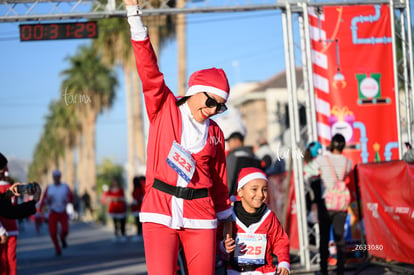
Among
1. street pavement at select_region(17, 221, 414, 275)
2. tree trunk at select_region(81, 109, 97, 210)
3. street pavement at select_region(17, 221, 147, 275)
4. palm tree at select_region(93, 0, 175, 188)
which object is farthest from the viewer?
tree trunk at select_region(81, 109, 97, 210)

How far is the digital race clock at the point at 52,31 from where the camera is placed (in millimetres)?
10656

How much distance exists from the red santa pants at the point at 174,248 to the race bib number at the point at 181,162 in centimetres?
34

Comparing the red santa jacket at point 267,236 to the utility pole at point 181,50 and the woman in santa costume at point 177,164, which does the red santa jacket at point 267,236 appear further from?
the utility pole at point 181,50

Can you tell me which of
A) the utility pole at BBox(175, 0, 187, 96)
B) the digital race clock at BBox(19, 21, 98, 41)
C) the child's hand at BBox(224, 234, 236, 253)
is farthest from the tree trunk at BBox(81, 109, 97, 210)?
the child's hand at BBox(224, 234, 236, 253)

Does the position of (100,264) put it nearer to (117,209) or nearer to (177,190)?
(117,209)

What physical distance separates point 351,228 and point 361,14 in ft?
10.4

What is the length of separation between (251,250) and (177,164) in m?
1.62

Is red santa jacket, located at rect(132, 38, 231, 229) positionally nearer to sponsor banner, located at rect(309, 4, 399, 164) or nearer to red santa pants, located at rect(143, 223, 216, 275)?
red santa pants, located at rect(143, 223, 216, 275)

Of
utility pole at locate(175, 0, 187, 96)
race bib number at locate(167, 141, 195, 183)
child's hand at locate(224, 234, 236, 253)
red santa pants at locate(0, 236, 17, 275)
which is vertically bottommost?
red santa pants at locate(0, 236, 17, 275)

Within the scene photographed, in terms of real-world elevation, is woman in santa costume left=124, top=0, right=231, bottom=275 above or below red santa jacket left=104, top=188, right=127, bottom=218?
above

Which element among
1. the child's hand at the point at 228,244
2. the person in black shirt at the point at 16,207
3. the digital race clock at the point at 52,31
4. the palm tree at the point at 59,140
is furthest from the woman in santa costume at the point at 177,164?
the palm tree at the point at 59,140

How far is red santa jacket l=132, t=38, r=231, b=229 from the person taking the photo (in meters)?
4.36

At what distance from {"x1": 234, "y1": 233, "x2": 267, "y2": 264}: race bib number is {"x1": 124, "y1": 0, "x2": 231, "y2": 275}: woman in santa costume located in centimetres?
126

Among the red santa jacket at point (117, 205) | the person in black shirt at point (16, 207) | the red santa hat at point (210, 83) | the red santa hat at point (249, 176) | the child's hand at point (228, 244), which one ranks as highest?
the red santa hat at point (210, 83)
